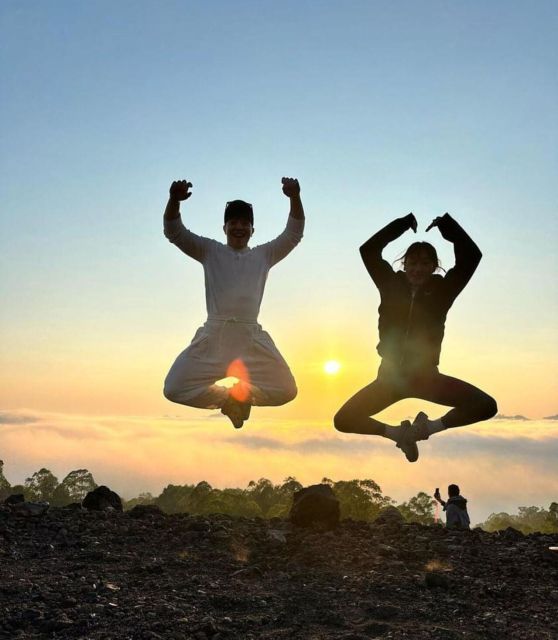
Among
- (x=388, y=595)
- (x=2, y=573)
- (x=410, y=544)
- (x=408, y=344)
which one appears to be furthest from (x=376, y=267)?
(x=2, y=573)

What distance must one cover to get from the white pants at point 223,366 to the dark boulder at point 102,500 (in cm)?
587

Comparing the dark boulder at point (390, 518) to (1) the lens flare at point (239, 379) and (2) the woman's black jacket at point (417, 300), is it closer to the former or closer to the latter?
(1) the lens flare at point (239, 379)

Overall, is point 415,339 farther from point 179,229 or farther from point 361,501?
point 361,501

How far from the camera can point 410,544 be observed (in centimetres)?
1200

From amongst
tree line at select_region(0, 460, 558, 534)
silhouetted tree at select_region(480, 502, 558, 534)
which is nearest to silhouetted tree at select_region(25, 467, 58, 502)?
tree line at select_region(0, 460, 558, 534)

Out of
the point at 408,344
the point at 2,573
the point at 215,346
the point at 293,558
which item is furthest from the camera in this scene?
the point at 293,558

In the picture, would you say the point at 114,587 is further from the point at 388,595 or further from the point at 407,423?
the point at 407,423

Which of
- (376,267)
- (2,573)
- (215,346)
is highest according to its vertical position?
(376,267)

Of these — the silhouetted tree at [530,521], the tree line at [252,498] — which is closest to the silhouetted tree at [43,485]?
the tree line at [252,498]

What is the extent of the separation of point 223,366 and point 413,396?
2440 millimetres

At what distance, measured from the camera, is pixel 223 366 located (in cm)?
957

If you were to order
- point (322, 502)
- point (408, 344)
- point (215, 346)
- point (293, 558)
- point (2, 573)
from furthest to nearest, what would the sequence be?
point (322, 502)
point (293, 558)
point (2, 573)
point (215, 346)
point (408, 344)

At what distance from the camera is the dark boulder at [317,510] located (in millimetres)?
12797

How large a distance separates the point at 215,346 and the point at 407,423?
261 cm
